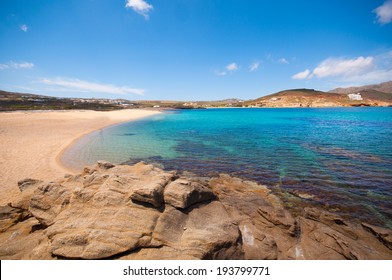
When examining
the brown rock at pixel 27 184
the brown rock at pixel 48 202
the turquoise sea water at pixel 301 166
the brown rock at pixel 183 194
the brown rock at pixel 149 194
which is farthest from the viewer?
the turquoise sea water at pixel 301 166

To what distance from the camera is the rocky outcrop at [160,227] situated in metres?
6.07

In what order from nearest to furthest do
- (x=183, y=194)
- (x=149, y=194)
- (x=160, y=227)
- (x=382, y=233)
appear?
1. (x=160, y=227)
2. (x=149, y=194)
3. (x=183, y=194)
4. (x=382, y=233)

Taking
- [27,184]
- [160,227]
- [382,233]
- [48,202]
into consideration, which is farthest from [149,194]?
[382,233]

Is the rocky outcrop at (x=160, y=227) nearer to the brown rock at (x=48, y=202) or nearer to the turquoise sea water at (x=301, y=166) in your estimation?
the brown rock at (x=48, y=202)

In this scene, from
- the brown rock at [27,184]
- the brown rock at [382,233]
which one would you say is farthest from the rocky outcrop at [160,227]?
the brown rock at [27,184]

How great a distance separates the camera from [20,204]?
8844 millimetres

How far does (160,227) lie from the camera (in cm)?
671

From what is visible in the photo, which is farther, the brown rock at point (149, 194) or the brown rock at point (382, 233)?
the brown rock at point (382, 233)

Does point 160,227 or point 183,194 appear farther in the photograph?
point 183,194

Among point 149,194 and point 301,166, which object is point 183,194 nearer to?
point 149,194

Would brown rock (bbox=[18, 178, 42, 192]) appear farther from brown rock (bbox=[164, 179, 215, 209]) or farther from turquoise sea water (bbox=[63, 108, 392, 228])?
brown rock (bbox=[164, 179, 215, 209])

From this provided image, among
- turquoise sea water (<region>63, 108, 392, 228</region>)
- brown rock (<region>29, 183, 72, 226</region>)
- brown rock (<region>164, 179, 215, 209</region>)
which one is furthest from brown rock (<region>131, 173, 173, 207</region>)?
turquoise sea water (<region>63, 108, 392, 228</region>)
